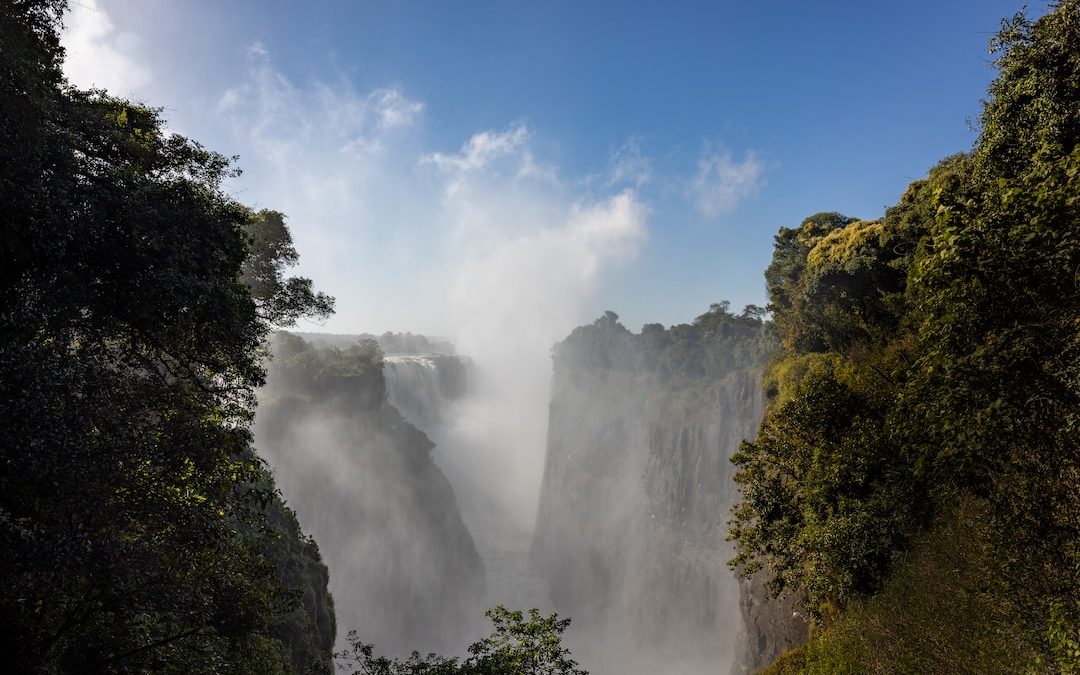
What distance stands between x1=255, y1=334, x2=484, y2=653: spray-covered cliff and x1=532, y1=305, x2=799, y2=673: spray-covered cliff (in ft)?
57.0

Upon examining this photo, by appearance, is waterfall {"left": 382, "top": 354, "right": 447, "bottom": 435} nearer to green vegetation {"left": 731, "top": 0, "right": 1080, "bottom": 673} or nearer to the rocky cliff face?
the rocky cliff face

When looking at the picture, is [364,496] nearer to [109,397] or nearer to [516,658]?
[516,658]

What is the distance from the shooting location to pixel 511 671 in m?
10.5

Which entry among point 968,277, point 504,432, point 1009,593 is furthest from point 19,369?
point 504,432

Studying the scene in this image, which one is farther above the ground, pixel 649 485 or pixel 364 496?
pixel 364 496

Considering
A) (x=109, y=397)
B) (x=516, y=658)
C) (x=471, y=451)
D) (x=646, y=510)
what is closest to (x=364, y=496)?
(x=646, y=510)

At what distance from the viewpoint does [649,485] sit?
61625mm

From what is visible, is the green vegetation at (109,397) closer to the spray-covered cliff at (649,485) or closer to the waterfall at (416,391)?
the spray-covered cliff at (649,485)

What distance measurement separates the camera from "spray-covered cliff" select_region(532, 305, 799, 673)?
169ft

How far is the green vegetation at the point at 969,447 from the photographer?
7.38 meters

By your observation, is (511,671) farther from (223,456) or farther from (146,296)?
(146,296)

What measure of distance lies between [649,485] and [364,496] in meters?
34.8

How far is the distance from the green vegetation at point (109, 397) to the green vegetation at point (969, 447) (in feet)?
41.4

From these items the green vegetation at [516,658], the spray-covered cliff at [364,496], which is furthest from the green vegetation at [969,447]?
the spray-covered cliff at [364,496]
